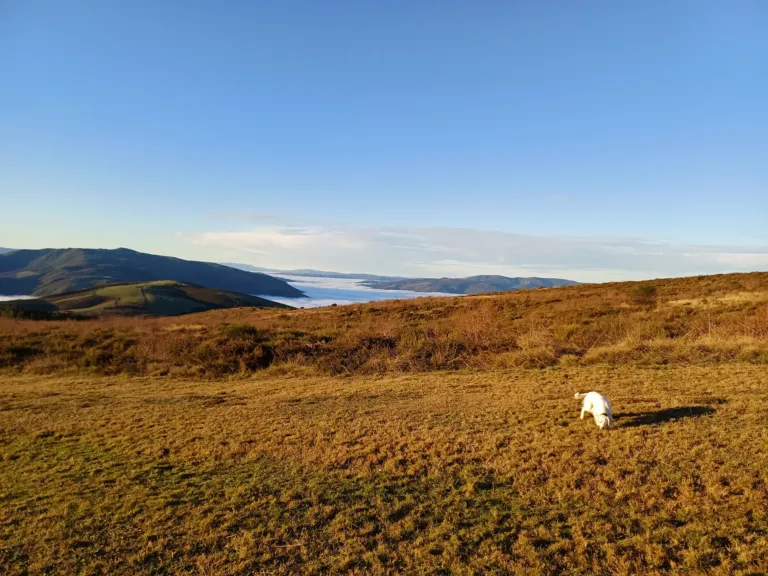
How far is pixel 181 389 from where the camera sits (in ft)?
55.5

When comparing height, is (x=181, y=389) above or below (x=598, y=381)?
below

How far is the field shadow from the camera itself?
854 centimetres

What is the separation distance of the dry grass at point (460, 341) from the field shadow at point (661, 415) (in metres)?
6.21

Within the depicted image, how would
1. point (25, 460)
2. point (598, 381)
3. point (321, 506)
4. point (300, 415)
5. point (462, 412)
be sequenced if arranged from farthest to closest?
point (598, 381), point (300, 415), point (462, 412), point (25, 460), point (321, 506)

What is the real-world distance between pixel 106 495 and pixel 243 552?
10.6 feet

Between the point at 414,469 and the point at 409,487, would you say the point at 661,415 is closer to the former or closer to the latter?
the point at 414,469

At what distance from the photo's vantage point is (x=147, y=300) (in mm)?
121375

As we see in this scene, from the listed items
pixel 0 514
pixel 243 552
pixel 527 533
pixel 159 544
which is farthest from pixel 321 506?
pixel 0 514

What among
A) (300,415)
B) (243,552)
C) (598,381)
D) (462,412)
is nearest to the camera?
(243,552)

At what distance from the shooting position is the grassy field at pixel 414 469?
16.2 ft

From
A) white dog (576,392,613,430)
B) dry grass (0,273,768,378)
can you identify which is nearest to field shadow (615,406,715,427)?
white dog (576,392,613,430)

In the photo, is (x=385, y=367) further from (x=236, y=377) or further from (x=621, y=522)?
(x=621, y=522)

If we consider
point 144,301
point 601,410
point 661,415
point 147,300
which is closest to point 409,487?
point 601,410

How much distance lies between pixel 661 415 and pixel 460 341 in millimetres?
11838
